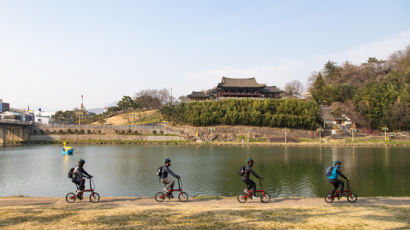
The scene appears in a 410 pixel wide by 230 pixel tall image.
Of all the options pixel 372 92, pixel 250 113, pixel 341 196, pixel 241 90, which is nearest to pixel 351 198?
pixel 341 196

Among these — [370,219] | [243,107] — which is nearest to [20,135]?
[243,107]

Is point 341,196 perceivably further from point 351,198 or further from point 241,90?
point 241,90

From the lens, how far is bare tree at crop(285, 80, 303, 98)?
113188mm

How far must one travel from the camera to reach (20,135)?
75.9 m

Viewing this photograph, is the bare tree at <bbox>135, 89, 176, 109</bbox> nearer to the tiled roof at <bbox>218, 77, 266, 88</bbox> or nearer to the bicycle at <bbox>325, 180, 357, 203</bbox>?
the tiled roof at <bbox>218, 77, 266, 88</bbox>

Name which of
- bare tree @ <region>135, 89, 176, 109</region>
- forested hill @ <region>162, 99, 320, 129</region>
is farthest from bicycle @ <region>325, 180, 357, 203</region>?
bare tree @ <region>135, 89, 176, 109</region>

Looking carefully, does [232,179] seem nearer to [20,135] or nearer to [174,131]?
[174,131]

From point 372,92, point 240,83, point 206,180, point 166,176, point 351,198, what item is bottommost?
point 206,180

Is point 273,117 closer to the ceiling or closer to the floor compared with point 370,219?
closer to the ceiling

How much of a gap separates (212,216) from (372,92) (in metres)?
89.2

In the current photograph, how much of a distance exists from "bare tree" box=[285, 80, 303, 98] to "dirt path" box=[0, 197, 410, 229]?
339ft

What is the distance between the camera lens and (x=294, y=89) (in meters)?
116

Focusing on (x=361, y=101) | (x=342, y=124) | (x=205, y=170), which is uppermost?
(x=361, y=101)

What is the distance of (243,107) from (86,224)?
72961 mm
